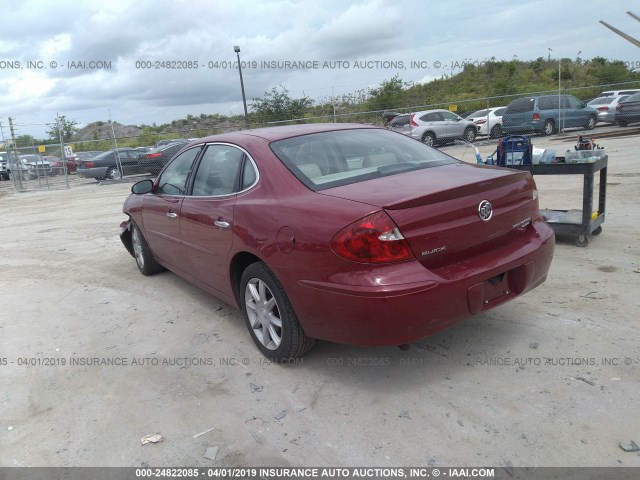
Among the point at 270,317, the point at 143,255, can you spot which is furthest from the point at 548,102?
the point at 270,317

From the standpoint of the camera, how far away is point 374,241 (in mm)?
2781

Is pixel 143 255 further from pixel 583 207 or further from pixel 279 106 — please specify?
pixel 279 106

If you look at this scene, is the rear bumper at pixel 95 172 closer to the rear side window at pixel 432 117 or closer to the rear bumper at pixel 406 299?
the rear side window at pixel 432 117

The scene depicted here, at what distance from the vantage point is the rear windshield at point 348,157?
3.45 m

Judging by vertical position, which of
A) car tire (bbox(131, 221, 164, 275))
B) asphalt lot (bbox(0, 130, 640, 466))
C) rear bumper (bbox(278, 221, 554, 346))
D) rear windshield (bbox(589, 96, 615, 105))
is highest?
rear windshield (bbox(589, 96, 615, 105))

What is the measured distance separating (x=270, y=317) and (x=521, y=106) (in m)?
20.2

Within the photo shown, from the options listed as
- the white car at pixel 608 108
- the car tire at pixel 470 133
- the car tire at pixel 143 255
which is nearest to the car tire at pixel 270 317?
the car tire at pixel 143 255

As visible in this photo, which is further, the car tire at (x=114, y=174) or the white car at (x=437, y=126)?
the car tire at (x=114, y=174)

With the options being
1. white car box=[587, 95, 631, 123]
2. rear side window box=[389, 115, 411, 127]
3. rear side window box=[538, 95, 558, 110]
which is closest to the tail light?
rear side window box=[389, 115, 411, 127]

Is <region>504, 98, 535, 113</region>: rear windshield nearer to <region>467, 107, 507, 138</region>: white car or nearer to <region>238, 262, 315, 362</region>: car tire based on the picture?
<region>467, 107, 507, 138</region>: white car

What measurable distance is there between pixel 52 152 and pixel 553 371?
2238cm

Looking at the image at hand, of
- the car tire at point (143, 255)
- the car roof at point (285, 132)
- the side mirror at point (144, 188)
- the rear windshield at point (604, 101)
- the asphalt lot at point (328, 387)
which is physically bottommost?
the asphalt lot at point (328, 387)

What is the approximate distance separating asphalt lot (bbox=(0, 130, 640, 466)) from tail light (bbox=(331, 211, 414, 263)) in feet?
2.90

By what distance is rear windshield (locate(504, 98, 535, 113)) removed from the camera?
68.4 ft
